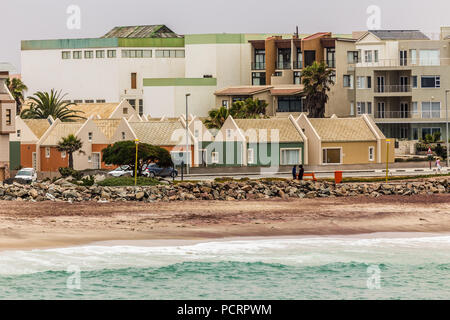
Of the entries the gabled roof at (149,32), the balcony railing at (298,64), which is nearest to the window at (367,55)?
the balcony railing at (298,64)

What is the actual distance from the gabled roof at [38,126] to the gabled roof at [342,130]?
3022cm

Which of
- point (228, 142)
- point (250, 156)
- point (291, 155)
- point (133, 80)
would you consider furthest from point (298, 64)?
point (250, 156)

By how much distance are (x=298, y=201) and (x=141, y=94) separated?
355ft

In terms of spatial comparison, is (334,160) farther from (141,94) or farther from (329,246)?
(141,94)

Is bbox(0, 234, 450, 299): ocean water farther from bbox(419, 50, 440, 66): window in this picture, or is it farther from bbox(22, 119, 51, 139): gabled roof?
bbox(419, 50, 440, 66): window

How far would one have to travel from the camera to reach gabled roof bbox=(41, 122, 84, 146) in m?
94.6

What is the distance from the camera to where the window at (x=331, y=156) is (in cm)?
9450

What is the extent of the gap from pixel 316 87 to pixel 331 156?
22758 millimetres

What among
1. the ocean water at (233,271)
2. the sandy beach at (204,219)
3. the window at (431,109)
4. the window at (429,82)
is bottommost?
the ocean water at (233,271)

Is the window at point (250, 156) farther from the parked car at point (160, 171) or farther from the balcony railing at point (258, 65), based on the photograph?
the balcony railing at point (258, 65)

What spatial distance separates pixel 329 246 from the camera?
3812cm

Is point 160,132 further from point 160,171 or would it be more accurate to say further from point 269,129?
point 160,171

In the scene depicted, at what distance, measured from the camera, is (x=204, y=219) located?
4494 cm
